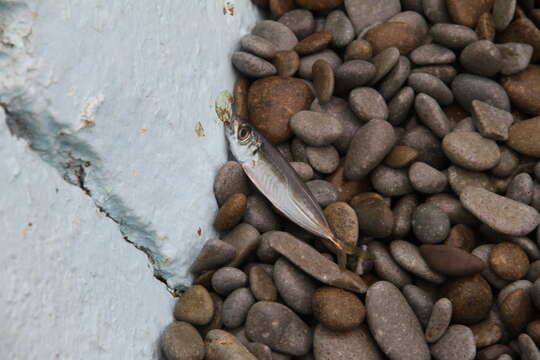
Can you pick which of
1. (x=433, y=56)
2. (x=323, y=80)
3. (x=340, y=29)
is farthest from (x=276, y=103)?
(x=433, y=56)

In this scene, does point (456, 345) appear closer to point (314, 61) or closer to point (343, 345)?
point (343, 345)

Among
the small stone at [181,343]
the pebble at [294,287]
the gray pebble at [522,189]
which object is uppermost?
the gray pebble at [522,189]

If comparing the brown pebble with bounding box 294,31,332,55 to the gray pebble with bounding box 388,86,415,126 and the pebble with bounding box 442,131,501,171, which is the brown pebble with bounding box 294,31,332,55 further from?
the pebble with bounding box 442,131,501,171

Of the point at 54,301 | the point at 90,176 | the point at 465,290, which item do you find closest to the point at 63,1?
the point at 90,176

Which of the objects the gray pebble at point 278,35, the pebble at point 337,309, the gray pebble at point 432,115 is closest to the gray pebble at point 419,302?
the pebble at point 337,309

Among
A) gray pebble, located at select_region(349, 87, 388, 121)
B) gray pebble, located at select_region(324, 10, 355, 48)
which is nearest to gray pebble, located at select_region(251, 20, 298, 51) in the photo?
gray pebble, located at select_region(324, 10, 355, 48)

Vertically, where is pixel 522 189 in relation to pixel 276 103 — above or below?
below

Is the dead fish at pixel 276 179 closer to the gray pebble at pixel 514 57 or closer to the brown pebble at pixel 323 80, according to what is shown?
the brown pebble at pixel 323 80
